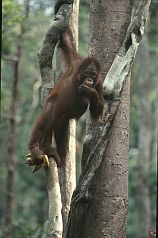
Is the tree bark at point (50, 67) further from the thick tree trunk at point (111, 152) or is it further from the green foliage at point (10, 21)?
the green foliage at point (10, 21)

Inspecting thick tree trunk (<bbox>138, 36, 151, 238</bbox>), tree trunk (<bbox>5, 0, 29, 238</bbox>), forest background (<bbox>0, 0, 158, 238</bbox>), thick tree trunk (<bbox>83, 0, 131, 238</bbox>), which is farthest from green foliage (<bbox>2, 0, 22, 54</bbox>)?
thick tree trunk (<bbox>83, 0, 131, 238</bbox>)

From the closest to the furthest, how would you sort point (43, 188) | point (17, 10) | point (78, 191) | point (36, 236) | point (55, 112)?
1. point (78, 191)
2. point (55, 112)
3. point (36, 236)
4. point (17, 10)
5. point (43, 188)

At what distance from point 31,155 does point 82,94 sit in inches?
19.1

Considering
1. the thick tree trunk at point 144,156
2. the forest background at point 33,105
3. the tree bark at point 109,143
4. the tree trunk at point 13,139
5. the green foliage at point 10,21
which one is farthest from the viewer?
the thick tree trunk at point 144,156

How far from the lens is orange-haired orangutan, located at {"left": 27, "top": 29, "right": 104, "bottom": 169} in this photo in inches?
141

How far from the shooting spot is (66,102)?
12.4 feet

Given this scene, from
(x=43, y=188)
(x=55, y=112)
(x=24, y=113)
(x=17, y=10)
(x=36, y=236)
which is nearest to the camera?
(x=55, y=112)

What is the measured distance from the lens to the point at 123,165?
11.9 ft

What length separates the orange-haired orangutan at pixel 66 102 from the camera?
141 inches

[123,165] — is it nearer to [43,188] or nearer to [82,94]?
[82,94]

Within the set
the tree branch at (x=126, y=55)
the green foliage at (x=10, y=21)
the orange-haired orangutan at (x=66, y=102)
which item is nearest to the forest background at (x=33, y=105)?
the green foliage at (x=10, y=21)

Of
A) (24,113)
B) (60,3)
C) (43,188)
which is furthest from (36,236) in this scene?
(43,188)

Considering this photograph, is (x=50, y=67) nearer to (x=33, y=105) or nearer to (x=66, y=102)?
(x=66, y=102)

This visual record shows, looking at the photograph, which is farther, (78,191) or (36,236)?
(36,236)
